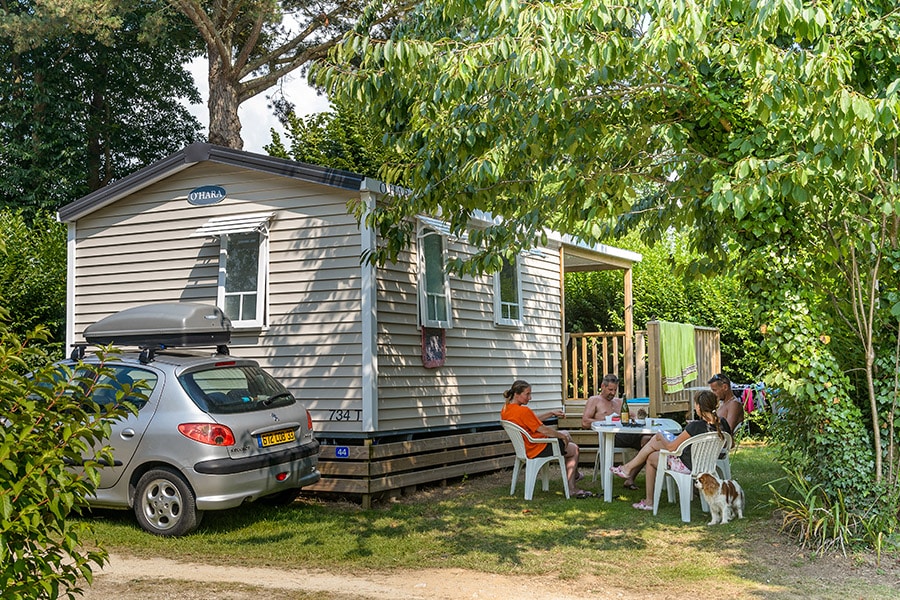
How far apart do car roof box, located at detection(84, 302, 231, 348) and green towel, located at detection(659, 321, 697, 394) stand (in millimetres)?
7405

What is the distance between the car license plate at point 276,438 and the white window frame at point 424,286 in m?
2.66

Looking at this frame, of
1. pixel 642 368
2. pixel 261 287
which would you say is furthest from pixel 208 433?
pixel 642 368

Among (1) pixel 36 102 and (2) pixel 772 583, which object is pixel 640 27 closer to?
(2) pixel 772 583

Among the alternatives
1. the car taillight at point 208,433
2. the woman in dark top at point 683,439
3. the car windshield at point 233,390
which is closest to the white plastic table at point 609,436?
the woman in dark top at point 683,439

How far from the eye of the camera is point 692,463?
8633 millimetres

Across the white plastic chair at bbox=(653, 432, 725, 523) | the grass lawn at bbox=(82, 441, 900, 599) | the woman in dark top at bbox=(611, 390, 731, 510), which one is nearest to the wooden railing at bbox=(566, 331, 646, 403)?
the grass lawn at bbox=(82, 441, 900, 599)

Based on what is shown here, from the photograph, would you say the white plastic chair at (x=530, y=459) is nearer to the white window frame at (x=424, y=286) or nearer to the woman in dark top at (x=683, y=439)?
the woman in dark top at (x=683, y=439)

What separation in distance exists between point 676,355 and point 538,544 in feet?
25.7

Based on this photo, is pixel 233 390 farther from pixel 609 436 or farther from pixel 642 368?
pixel 642 368

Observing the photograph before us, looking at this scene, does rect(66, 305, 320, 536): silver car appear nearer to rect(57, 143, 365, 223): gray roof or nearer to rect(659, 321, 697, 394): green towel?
rect(57, 143, 365, 223): gray roof

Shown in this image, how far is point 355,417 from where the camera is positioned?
31.9ft

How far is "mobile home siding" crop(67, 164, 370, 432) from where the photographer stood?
9906 mm

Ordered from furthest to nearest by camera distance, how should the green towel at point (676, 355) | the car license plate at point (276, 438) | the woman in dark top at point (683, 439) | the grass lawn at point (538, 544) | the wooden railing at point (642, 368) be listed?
the green towel at point (676, 355) → the wooden railing at point (642, 368) → the woman in dark top at point (683, 439) → the car license plate at point (276, 438) → the grass lawn at point (538, 544)

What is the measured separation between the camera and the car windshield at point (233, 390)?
806cm
